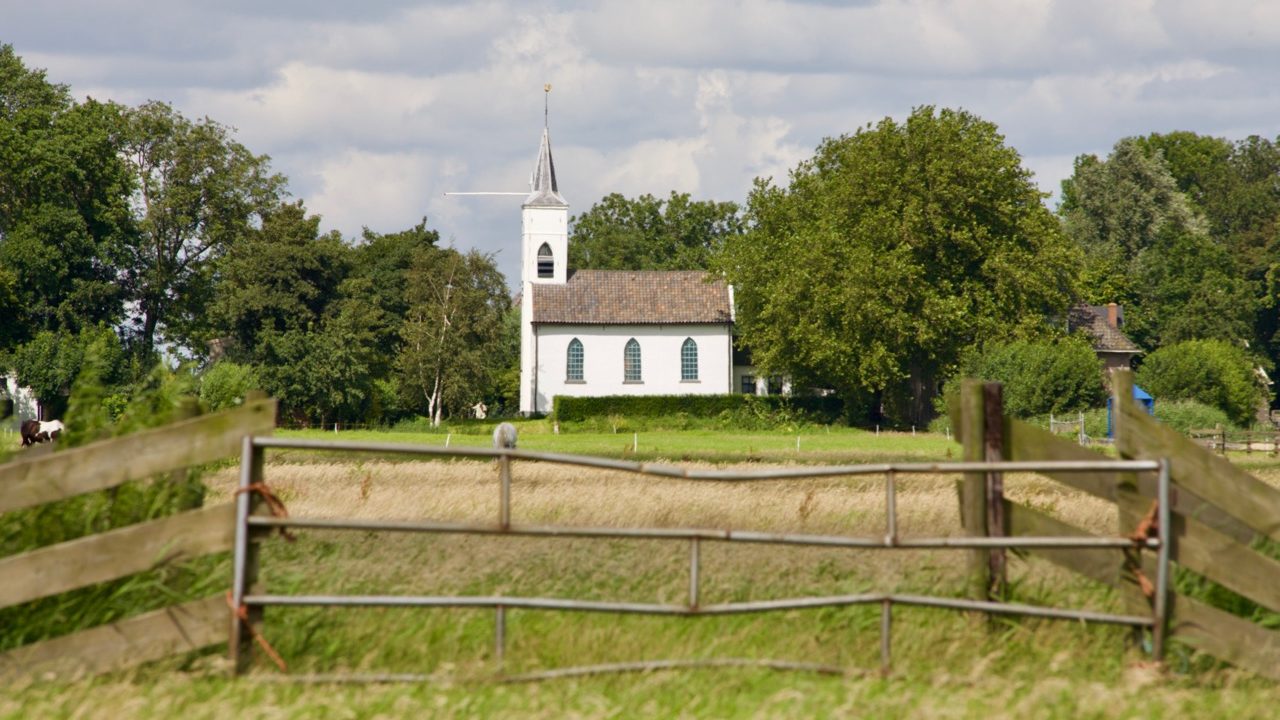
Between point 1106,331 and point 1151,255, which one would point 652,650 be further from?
point 1151,255

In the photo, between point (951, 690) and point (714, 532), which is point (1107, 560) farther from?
point (714, 532)

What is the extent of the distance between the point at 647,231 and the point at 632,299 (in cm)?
3038

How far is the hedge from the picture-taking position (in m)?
64.7

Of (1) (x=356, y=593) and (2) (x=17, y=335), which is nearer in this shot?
(1) (x=356, y=593)

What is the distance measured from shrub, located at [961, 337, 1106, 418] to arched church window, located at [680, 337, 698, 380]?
23524 millimetres

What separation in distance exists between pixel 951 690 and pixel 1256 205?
360ft

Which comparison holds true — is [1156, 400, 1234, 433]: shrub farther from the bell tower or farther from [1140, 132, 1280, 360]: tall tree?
[1140, 132, 1280, 360]: tall tree

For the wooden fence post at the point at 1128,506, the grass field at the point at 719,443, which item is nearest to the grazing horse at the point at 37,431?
the grass field at the point at 719,443

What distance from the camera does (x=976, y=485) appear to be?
7.95m

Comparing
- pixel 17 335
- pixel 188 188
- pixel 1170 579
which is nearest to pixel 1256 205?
pixel 188 188

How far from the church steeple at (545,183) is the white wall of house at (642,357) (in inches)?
363

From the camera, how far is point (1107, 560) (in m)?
7.60

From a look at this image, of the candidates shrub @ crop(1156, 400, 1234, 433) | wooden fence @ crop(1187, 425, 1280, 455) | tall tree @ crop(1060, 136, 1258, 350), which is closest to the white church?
tall tree @ crop(1060, 136, 1258, 350)

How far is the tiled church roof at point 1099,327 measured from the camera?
68.2m
